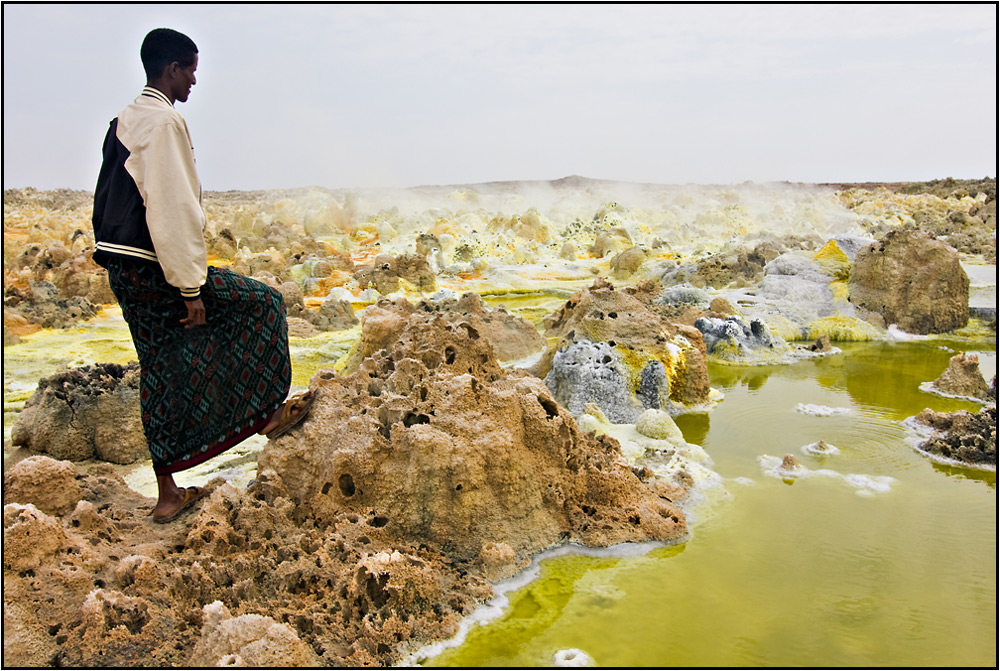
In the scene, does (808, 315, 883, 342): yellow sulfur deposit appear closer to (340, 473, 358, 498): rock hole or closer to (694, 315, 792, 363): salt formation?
(694, 315, 792, 363): salt formation

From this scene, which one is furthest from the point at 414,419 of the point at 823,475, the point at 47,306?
the point at 47,306

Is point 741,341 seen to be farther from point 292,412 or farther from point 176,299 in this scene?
point 176,299

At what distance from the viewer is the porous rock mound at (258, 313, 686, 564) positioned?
2979mm

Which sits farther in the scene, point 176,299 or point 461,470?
point 461,470

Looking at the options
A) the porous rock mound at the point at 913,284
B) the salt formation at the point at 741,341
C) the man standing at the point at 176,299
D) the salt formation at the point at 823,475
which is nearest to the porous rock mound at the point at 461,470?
the man standing at the point at 176,299

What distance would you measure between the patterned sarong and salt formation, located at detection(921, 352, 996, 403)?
530cm

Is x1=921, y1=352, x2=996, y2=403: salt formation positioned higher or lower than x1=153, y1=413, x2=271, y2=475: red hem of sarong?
lower

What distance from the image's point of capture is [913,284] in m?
8.54

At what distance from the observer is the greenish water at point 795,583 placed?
2426 mm

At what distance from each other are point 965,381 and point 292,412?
5231mm

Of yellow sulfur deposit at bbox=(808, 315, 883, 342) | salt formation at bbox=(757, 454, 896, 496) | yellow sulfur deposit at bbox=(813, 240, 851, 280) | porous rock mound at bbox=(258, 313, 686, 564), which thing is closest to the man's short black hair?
porous rock mound at bbox=(258, 313, 686, 564)

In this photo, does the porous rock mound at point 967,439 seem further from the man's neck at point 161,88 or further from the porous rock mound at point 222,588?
the man's neck at point 161,88

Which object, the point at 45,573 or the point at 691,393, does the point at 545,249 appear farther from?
the point at 45,573

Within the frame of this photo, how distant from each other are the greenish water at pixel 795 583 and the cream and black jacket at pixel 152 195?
1.54 metres
